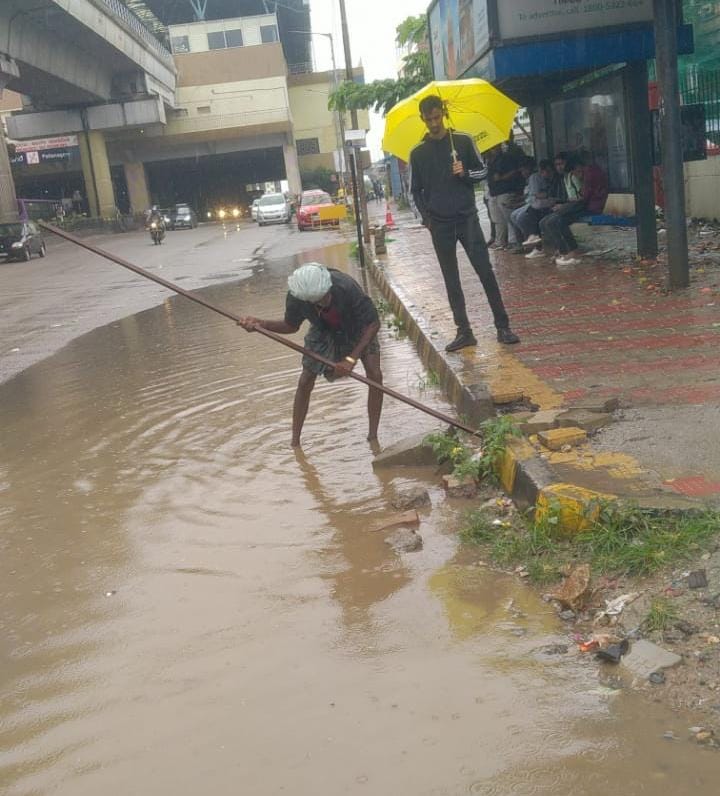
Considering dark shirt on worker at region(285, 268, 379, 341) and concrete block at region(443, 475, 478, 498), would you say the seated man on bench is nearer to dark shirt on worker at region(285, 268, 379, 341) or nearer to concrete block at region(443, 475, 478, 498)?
dark shirt on worker at region(285, 268, 379, 341)

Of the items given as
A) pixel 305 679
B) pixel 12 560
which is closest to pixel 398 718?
pixel 305 679

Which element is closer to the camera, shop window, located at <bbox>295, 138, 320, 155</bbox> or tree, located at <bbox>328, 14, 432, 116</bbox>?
tree, located at <bbox>328, 14, 432, 116</bbox>

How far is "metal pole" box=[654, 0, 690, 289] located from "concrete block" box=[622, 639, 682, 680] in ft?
19.6

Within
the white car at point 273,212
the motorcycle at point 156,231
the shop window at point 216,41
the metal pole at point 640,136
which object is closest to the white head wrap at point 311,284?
the metal pole at point 640,136

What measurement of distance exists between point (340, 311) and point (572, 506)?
7.54 feet

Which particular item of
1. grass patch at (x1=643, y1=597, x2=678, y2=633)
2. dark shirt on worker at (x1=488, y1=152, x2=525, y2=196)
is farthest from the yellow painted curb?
dark shirt on worker at (x1=488, y1=152, x2=525, y2=196)

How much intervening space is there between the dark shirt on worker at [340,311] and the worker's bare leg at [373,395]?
23 centimetres

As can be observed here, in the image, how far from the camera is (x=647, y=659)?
3102 millimetres

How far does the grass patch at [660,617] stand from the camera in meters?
3.24

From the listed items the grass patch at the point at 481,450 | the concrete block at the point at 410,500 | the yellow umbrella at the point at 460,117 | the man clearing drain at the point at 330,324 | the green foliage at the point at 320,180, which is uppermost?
the green foliage at the point at 320,180

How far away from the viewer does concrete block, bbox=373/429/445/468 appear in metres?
5.72

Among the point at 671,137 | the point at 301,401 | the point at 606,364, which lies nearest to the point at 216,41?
the point at 671,137

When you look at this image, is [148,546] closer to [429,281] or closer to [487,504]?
[487,504]

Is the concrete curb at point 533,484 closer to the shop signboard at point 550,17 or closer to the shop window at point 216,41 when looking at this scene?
the shop signboard at point 550,17
